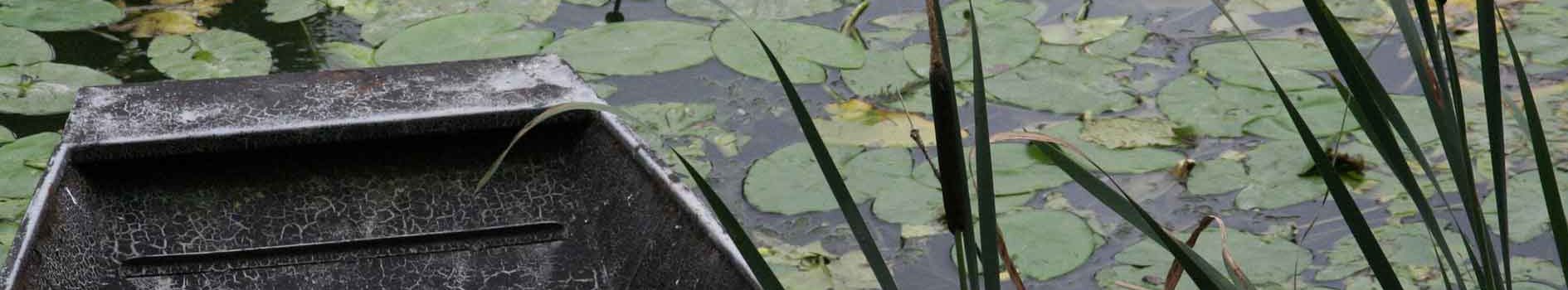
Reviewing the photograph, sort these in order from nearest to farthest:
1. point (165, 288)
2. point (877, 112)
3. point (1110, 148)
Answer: point (165, 288)
point (1110, 148)
point (877, 112)

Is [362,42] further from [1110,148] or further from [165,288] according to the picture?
[1110,148]

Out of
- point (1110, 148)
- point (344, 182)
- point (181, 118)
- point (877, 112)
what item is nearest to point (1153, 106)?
point (1110, 148)

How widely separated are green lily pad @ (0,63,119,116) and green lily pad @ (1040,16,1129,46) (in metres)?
1.59

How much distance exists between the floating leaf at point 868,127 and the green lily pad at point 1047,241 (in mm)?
298

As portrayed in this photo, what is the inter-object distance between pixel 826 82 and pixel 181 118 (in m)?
1.13

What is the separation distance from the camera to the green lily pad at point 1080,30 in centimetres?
266

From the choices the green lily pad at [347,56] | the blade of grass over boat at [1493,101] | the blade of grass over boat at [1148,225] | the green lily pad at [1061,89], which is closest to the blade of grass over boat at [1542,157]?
the blade of grass over boat at [1493,101]

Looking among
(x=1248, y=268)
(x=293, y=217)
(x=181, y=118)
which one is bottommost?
(x=1248, y=268)

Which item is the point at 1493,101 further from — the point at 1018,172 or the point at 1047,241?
the point at 1018,172

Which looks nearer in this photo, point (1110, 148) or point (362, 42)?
point (1110, 148)

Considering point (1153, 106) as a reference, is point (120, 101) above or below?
above

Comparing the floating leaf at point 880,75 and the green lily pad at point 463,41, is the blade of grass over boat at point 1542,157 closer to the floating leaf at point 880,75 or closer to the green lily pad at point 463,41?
the floating leaf at point 880,75

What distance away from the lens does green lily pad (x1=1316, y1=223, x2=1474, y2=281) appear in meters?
1.83

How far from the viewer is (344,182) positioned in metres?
1.71
